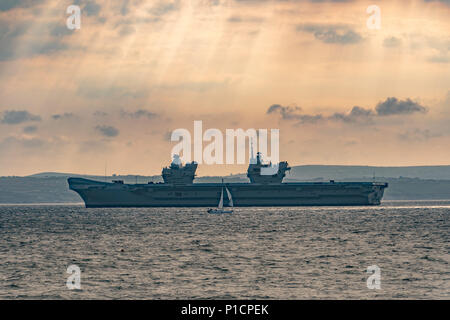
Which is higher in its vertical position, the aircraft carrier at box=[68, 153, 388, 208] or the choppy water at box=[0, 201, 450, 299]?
the aircraft carrier at box=[68, 153, 388, 208]

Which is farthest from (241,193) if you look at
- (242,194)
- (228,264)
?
(228,264)

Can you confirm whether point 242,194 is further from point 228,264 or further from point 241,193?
point 228,264

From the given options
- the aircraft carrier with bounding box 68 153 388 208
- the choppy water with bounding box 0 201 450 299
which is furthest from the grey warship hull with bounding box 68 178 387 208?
the choppy water with bounding box 0 201 450 299

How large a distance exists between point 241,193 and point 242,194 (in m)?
0.37

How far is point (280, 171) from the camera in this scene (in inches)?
6634

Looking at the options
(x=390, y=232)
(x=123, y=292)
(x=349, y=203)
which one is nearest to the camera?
(x=123, y=292)

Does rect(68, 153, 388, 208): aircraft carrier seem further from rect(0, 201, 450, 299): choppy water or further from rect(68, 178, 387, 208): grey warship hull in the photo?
rect(0, 201, 450, 299): choppy water

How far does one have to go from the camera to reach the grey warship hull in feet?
533

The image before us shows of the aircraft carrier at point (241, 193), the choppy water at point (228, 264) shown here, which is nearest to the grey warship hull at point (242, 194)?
the aircraft carrier at point (241, 193)

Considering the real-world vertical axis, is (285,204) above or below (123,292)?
above

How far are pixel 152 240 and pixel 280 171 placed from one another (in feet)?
335

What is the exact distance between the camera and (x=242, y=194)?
164 metres
